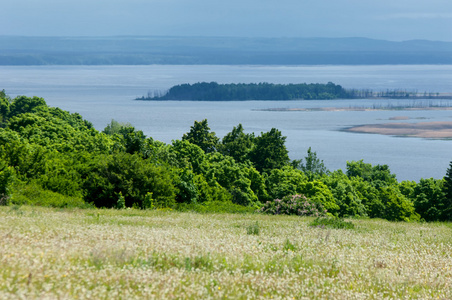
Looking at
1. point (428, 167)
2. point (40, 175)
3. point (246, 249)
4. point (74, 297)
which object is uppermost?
point (74, 297)

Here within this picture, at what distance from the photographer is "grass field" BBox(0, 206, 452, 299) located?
852cm

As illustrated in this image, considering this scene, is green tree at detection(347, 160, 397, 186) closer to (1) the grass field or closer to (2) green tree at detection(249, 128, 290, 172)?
(2) green tree at detection(249, 128, 290, 172)

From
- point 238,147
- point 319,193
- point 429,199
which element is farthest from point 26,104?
point 429,199

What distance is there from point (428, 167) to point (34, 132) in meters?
104

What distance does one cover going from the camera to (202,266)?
34.7ft

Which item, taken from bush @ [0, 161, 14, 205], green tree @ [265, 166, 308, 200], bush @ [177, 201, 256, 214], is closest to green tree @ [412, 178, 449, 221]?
green tree @ [265, 166, 308, 200]

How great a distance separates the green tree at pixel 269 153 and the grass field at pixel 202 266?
314 feet

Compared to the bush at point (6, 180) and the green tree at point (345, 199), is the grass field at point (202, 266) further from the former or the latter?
the green tree at point (345, 199)

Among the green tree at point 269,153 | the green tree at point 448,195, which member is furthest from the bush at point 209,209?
the green tree at point 269,153

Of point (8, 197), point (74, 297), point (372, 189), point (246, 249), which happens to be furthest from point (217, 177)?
point (74, 297)

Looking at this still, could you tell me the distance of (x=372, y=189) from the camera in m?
109

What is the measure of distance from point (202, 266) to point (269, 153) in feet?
334

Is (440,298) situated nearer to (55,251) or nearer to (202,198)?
(55,251)

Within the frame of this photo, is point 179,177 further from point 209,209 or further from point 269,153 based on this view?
point 269,153
